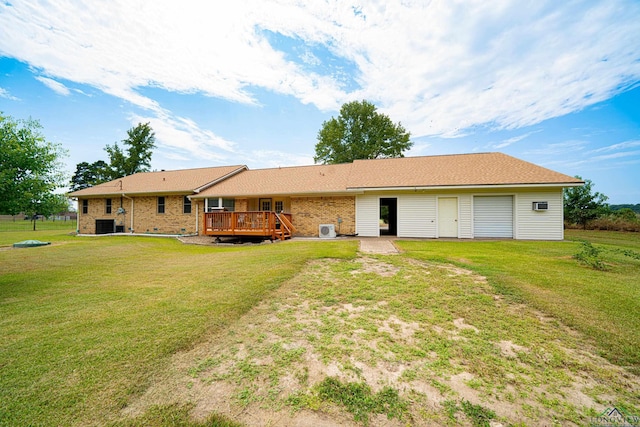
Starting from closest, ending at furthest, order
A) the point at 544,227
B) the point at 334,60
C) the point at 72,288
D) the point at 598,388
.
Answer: the point at 598,388, the point at 72,288, the point at 544,227, the point at 334,60

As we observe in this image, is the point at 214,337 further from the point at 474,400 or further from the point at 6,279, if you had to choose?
the point at 6,279

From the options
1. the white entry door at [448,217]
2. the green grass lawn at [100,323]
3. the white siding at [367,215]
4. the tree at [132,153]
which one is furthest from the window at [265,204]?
the tree at [132,153]

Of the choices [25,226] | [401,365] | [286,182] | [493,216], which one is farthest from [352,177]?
[25,226]

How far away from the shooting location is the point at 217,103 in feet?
68.1

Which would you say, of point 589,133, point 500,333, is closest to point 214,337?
point 500,333

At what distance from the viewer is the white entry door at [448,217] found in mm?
12898

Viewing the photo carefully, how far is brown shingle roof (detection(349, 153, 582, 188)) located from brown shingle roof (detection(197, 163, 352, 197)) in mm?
1033

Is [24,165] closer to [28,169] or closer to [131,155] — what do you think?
[28,169]

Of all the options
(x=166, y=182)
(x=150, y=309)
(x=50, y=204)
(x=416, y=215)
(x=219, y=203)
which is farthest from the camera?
(x=166, y=182)

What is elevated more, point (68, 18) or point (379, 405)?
point (68, 18)

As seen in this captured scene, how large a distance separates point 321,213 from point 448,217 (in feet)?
22.4

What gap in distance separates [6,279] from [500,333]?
970 cm

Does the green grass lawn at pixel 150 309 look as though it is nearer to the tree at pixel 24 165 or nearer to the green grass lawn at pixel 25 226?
A: the tree at pixel 24 165

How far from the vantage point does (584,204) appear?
18.4 meters
